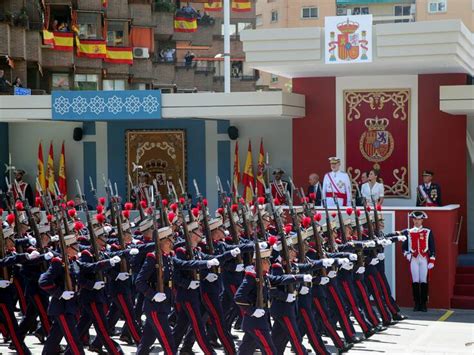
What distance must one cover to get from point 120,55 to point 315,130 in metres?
26.7

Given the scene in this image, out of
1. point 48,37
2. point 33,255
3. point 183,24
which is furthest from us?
point 183,24

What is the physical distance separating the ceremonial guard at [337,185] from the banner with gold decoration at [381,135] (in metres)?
1.42

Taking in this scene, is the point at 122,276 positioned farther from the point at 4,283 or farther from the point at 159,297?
the point at 159,297

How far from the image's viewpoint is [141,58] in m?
52.6

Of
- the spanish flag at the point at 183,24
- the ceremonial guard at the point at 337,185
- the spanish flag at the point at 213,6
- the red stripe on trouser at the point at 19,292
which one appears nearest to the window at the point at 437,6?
the spanish flag at the point at 183,24

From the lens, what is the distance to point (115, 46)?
50.4 m

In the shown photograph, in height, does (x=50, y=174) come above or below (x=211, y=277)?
above

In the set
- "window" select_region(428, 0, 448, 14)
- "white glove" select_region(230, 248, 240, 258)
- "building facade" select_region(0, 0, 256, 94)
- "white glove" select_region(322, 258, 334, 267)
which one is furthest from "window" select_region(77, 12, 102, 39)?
"white glove" select_region(322, 258, 334, 267)

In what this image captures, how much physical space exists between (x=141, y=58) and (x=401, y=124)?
29.6 m

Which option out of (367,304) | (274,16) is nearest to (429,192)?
(367,304)

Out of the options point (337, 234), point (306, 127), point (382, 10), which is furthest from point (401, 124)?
point (382, 10)

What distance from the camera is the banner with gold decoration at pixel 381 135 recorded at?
24.0m

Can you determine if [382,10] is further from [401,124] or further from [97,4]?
[401,124]

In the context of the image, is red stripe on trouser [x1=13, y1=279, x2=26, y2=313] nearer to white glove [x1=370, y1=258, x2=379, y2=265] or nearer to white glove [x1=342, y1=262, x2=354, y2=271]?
white glove [x1=342, y1=262, x2=354, y2=271]
